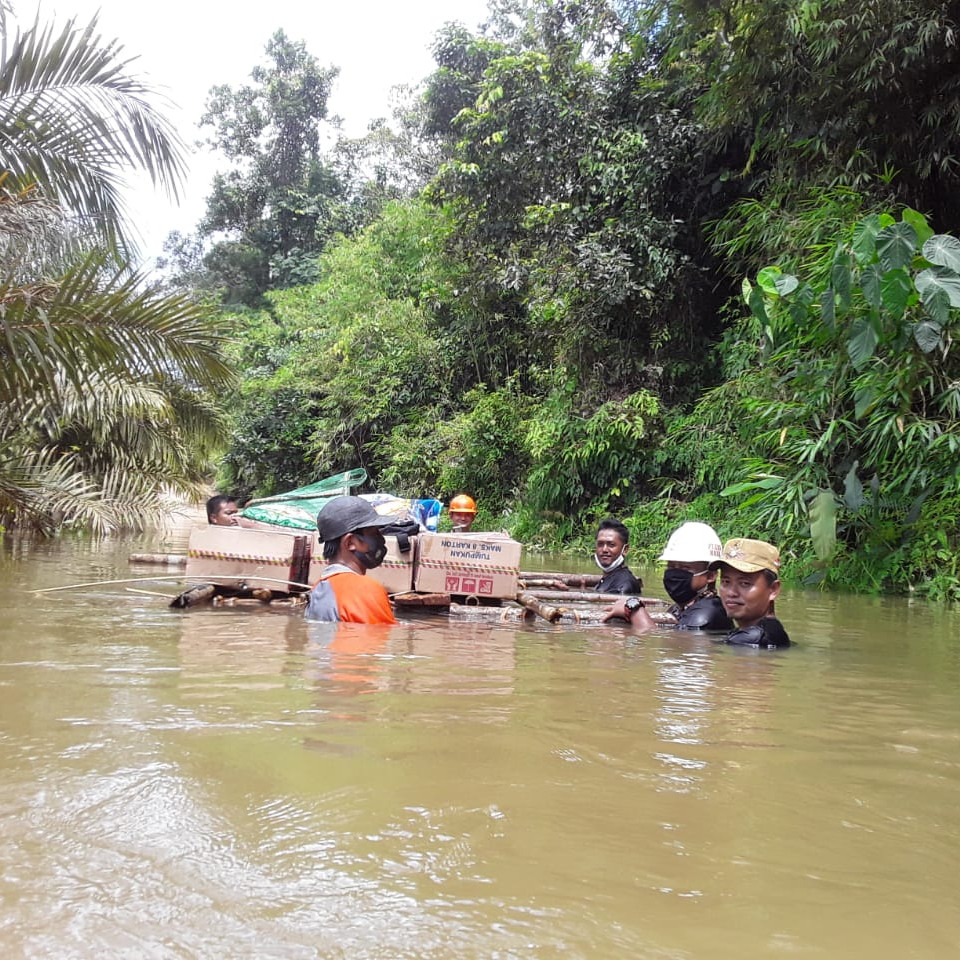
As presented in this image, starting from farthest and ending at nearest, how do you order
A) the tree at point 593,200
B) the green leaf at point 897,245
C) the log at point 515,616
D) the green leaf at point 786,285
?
the tree at point 593,200 < the green leaf at point 786,285 < the green leaf at point 897,245 < the log at point 515,616

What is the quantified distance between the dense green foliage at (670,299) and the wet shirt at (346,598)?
537 centimetres

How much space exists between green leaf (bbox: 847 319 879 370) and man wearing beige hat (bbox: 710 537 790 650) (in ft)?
12.6

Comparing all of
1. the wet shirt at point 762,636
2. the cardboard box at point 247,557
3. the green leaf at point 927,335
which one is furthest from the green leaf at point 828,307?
the cardboard box at point 247,557

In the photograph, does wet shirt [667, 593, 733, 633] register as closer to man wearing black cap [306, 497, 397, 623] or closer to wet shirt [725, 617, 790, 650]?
wet shirt [725, 617, 790, 650]

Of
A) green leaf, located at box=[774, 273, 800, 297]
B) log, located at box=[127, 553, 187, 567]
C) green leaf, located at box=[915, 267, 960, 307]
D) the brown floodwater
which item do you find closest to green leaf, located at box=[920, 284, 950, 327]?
green leaf, located at box=[915, 267, 960, 307]

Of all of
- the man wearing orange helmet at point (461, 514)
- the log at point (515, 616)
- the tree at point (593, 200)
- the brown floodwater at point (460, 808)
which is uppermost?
the tree at point (593, 200)

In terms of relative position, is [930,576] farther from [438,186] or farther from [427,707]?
[438,186]

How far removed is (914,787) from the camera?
2537 millimetres

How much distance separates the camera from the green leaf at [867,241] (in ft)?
26.2

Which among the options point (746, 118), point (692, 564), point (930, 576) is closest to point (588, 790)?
point (692, 564)

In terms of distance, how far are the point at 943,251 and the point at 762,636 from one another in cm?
453

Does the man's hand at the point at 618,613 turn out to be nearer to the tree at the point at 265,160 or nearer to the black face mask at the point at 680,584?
the black face mask at the point at 680,584

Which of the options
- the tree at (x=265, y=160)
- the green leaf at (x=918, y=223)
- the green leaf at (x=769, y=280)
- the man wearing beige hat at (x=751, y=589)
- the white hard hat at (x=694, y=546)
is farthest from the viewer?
the tree at (x=265, y=160)

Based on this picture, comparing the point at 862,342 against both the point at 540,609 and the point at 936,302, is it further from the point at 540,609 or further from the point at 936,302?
the point at 540,609
